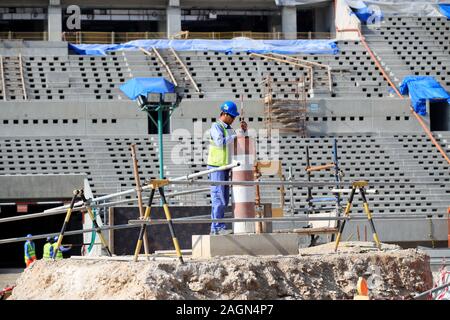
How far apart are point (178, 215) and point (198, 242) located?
22.2 feet

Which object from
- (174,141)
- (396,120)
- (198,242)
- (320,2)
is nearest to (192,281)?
(198,242)

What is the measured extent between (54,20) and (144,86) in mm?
9960

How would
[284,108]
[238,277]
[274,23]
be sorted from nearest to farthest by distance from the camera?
1. [238,277]
2. [284,108]
3. [274,23]

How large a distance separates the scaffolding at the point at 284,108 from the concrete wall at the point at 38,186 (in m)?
7.50

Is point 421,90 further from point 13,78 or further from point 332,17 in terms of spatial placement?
point 13,78

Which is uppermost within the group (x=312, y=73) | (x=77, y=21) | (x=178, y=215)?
(x=77, y=21)

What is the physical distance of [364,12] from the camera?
38.4m

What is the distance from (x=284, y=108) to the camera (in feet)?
110

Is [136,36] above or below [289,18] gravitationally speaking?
below

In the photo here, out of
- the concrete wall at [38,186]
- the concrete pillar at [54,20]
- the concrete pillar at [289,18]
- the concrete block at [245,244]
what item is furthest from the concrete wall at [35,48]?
the concrete block at [245,244]

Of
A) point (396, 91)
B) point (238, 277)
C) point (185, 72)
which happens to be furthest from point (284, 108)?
point (238, 277)

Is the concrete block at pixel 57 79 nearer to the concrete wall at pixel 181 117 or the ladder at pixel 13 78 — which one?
the ladder at pixel 13 78

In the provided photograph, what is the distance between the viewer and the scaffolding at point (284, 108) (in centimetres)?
3319

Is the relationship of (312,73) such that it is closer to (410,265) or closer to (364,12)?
(364,12)
